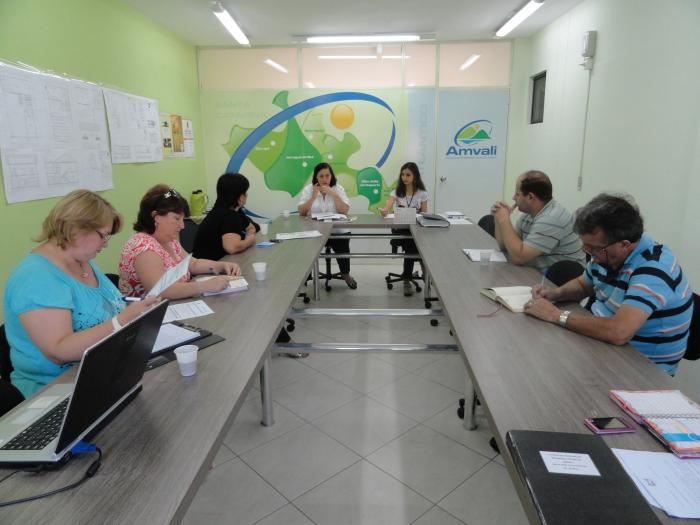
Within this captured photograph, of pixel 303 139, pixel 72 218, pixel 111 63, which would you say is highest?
pixel 111 63

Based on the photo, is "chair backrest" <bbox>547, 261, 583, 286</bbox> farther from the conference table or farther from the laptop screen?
the laptop screen

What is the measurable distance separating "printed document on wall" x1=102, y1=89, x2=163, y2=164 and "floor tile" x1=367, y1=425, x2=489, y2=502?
3.38m

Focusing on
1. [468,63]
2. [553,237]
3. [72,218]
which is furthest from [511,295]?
[468,63]

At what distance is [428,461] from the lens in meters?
2.26

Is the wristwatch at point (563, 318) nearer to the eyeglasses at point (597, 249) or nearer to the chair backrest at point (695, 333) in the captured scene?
the eyeglasses at point (597, 249)

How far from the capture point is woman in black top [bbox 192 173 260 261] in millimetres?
3160

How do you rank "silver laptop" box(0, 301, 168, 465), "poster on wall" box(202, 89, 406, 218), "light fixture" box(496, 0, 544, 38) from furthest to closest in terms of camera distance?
"poster on wall" box(202, 89, 406, 218)
"light fixture" box(496, 0, 544, 38)
"silver laptop" box(0, 301, 168, 465)

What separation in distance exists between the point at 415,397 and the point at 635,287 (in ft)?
5.14

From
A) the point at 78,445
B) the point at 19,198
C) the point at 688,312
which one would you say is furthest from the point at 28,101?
the point at 688,312

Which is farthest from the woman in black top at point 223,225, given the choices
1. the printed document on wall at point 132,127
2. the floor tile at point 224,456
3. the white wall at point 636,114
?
the white wall at point 636,114

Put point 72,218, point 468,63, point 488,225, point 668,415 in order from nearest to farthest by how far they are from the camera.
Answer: point 668,415, point 72,218, point 488,225, point 468,63

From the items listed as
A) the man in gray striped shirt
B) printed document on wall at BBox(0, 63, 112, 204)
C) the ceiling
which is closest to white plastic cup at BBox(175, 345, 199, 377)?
the man in gray striped shirt

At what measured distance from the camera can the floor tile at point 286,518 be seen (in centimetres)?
188

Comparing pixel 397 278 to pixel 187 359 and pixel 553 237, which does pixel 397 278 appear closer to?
pixel 553 237
